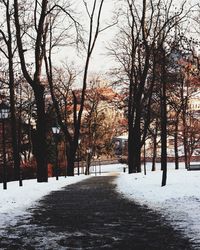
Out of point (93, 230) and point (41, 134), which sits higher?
point (41, 134)

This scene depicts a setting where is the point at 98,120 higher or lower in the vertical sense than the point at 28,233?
higher

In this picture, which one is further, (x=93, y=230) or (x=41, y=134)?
(x=41, y=134)

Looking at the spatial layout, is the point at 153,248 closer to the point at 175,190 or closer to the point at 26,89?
the point at 175,190

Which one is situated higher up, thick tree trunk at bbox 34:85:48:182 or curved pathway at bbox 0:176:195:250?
thick tree trunk at bbox 34:85:48:182

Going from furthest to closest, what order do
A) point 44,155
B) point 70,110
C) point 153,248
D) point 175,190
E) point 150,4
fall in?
point 70,110, point 150,4, point 44,155, point 175,190, point 153,248

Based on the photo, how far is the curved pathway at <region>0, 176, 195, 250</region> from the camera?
7176 millimetres

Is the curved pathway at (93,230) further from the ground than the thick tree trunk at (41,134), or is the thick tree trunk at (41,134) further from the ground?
the thick tree trunk at (41,134)

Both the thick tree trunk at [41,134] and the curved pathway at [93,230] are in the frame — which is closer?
the curved pathway at [93,230]

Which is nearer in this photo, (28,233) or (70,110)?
(28,233)

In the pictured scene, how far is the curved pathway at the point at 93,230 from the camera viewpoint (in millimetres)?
7176

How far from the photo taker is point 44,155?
25.5m

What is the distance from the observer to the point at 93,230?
28.3 feet

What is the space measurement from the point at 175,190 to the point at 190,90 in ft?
99.2

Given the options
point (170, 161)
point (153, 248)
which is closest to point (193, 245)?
point (153, 248)
